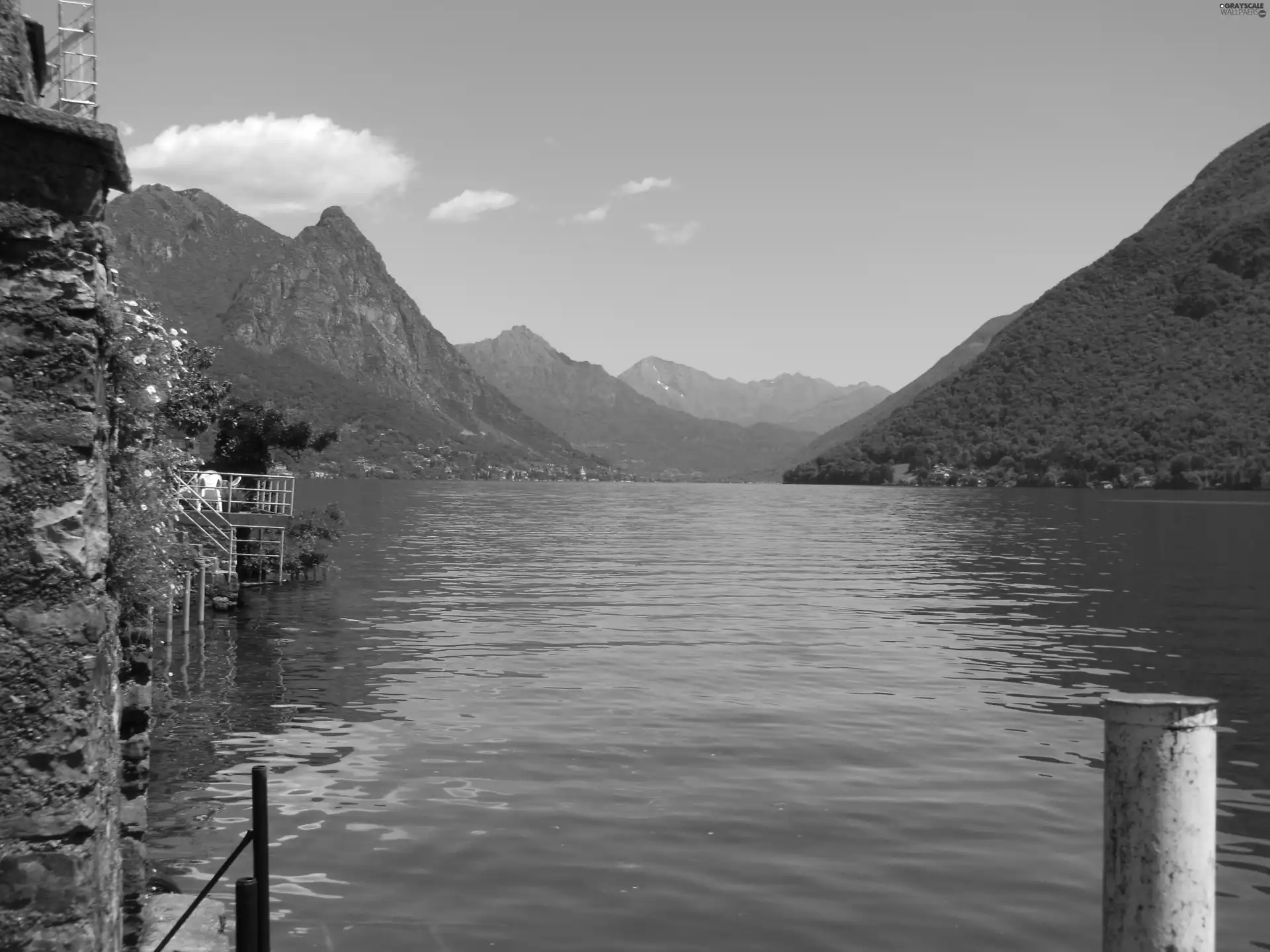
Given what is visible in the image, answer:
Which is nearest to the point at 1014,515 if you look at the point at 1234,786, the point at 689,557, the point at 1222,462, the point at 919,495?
the point at 689,557

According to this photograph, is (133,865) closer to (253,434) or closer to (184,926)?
(184,926)

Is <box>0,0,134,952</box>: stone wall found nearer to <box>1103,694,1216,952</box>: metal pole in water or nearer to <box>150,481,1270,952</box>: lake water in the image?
<box>1103,694,1216,952</box>: metal pole in water

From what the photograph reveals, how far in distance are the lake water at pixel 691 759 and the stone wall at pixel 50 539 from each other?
738 centimetres

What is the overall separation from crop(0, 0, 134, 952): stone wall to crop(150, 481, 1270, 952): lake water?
7.38 metres

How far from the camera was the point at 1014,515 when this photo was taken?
364 feet

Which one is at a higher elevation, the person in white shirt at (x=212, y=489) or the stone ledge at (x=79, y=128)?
the stone ledge at (x=79, y=128)

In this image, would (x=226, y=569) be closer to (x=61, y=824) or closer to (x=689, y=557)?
(x=689, y=557)

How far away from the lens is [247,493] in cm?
4881

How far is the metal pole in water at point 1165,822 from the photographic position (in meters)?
4.25

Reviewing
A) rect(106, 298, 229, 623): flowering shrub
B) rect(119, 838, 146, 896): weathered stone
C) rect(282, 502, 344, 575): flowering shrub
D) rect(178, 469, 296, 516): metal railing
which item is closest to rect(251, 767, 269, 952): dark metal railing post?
rect(106, 298, 229, 623): flowering shrub

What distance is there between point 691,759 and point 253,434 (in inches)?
1429

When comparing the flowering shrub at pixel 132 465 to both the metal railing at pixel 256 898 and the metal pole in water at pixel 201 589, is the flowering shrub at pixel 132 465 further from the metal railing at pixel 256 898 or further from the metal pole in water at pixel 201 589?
the metal pole in water at pixel 201 589

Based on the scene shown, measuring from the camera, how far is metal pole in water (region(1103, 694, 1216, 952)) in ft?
13.9

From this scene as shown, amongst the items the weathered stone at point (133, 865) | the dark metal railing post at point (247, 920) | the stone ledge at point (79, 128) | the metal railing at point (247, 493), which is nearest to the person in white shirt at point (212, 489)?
the metal railing at point (247, 493)
